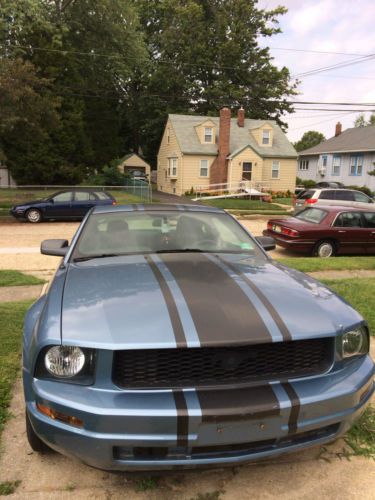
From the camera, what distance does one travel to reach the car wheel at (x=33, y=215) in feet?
53.7

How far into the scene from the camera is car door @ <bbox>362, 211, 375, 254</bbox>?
10.8 m

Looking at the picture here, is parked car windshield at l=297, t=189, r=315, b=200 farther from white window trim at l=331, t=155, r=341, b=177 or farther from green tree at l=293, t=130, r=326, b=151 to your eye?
green tree at l=293, t=130, r=326, b=151

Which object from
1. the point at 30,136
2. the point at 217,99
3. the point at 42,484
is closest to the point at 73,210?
the point at 30,136

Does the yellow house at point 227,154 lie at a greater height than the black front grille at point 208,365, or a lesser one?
greater

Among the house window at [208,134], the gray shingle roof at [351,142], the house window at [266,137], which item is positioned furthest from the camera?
the gray shingle roof at [351,142]

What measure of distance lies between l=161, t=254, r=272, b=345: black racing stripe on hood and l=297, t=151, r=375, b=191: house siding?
101 ft

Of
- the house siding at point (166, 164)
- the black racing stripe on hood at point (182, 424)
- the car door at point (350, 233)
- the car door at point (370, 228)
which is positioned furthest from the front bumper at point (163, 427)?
the house siding at point (166, 164)

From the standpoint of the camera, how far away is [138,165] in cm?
4781

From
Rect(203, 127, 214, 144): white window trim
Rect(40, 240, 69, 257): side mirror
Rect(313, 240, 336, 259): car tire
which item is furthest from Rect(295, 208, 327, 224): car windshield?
Rect(203, 127, 214, 144): white window trim

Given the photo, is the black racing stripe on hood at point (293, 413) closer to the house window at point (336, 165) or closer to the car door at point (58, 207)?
the car door at point (58, 207)

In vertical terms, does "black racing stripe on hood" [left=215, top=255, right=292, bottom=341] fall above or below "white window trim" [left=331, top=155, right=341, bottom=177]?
below

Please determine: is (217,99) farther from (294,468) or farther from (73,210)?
(294,468)

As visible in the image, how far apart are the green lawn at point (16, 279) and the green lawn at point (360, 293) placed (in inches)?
187

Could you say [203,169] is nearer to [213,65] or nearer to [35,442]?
[213,65]
